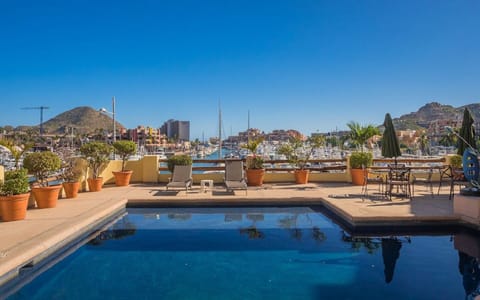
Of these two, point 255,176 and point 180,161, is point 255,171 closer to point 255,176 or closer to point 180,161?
point 255,176

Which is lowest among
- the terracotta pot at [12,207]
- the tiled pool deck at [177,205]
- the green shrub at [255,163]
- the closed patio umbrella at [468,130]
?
the tiled pool deck at [177,205]

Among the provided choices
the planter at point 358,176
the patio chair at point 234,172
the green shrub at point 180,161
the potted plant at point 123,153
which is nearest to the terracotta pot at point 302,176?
the planter at point 358,176

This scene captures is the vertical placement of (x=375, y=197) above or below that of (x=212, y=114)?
below

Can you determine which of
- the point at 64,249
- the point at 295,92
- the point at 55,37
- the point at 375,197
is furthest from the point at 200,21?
the point at 295,92

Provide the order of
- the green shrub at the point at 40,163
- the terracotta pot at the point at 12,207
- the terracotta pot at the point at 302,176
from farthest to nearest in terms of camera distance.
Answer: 1. the terracotta pot at the point at 302,176
2. the green shrub at the point at 40,163
3. the terracotta pot at the point at 12,207

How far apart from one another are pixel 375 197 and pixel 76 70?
24.3 meters

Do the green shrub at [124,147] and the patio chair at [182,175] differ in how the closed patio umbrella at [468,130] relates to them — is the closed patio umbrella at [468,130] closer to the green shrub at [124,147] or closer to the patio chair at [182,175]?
the patio chair at [182,175]

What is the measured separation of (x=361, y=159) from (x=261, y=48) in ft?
37.1

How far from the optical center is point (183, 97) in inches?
1436

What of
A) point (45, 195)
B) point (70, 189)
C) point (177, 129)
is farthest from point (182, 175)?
point (177, 129)

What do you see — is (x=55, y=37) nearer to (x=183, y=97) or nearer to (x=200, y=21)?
(x=200, y=21)

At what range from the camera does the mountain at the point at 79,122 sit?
279ft

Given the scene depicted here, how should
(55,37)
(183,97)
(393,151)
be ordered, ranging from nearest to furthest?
1. (393,151)
2. (55,37)
3. (183,97)

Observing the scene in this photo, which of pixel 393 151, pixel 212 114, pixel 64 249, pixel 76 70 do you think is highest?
pixel 76 70
